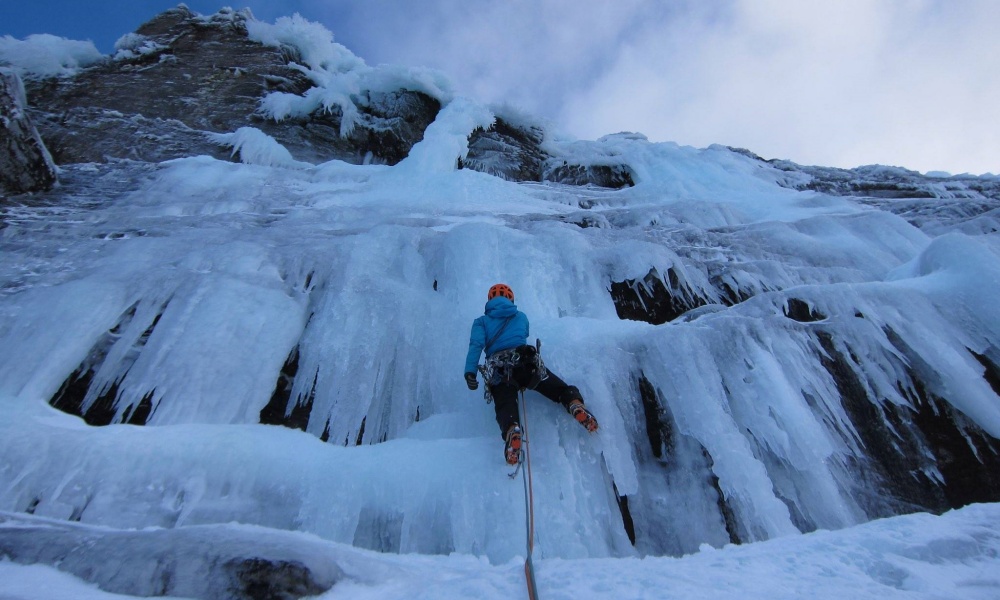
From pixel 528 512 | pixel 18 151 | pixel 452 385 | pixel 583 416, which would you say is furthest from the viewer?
pixel 18 151

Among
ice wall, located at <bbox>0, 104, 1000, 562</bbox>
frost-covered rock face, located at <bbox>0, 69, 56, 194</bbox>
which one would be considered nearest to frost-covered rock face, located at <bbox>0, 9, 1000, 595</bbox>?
ice wall, located at <bbox>0, 104, 1000, 562</bbox>

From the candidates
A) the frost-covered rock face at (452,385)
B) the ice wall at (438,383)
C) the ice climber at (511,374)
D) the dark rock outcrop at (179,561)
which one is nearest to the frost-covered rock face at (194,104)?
the frost-covered rock face at (452,385)

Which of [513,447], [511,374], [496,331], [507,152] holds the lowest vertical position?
[513,447]

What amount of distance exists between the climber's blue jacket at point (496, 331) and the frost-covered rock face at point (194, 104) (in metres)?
9.68

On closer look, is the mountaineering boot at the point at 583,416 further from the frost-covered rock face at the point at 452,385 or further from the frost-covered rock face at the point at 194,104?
the frost-covered rock face at the point at 194,104

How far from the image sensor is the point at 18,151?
691cm

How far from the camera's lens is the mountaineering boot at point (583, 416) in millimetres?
3225

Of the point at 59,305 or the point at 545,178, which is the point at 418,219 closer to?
the point at 59,305

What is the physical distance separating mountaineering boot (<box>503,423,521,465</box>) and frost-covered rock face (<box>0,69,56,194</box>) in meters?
8.52

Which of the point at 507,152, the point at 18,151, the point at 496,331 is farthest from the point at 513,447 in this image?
the point at 507,152

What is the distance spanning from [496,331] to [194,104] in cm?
1252

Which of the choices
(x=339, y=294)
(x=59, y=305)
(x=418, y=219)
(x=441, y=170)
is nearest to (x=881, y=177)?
(x=441, y=170)

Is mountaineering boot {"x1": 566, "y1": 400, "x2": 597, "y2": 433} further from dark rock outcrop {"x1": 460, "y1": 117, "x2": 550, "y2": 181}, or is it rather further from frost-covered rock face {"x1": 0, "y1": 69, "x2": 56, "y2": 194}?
dark rock outcrop {"x1": 460, "y1": 117, "x2": 550, "y2": 181}

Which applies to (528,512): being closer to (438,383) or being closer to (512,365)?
(512,365)
